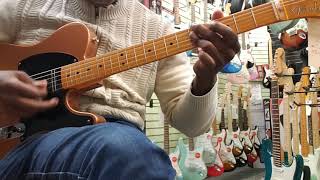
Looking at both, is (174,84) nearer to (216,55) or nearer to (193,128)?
(193,128)

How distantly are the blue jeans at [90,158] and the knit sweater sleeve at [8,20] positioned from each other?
1.80 feet

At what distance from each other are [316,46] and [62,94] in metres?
0.68

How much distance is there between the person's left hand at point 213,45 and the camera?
1002 mm

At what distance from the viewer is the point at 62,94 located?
1.12 metres

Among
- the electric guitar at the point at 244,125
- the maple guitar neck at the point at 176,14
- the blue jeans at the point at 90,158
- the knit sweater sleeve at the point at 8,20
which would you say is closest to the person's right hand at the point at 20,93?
the blue jeans at the point at 90,158

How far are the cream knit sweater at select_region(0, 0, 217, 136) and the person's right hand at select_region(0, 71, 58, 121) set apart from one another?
0.19 metres

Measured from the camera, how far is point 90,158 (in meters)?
0.76

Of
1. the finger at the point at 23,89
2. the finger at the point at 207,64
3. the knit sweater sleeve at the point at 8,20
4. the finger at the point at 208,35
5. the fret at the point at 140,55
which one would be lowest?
the finger at the point at 23,89

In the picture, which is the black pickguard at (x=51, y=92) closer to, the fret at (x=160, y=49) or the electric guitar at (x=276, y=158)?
the fret at (x=160, y=49)

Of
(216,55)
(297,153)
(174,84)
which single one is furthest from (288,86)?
(216,55)

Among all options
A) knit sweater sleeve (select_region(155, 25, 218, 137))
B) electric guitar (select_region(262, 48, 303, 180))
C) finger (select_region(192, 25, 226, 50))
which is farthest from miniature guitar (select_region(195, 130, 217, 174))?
finger (select_region(192, 25, 226, 50))

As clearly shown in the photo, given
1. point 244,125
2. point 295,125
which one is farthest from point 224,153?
point 295,125

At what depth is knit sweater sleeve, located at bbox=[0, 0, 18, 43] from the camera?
130 centimetres

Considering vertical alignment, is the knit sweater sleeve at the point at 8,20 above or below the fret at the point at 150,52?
above
